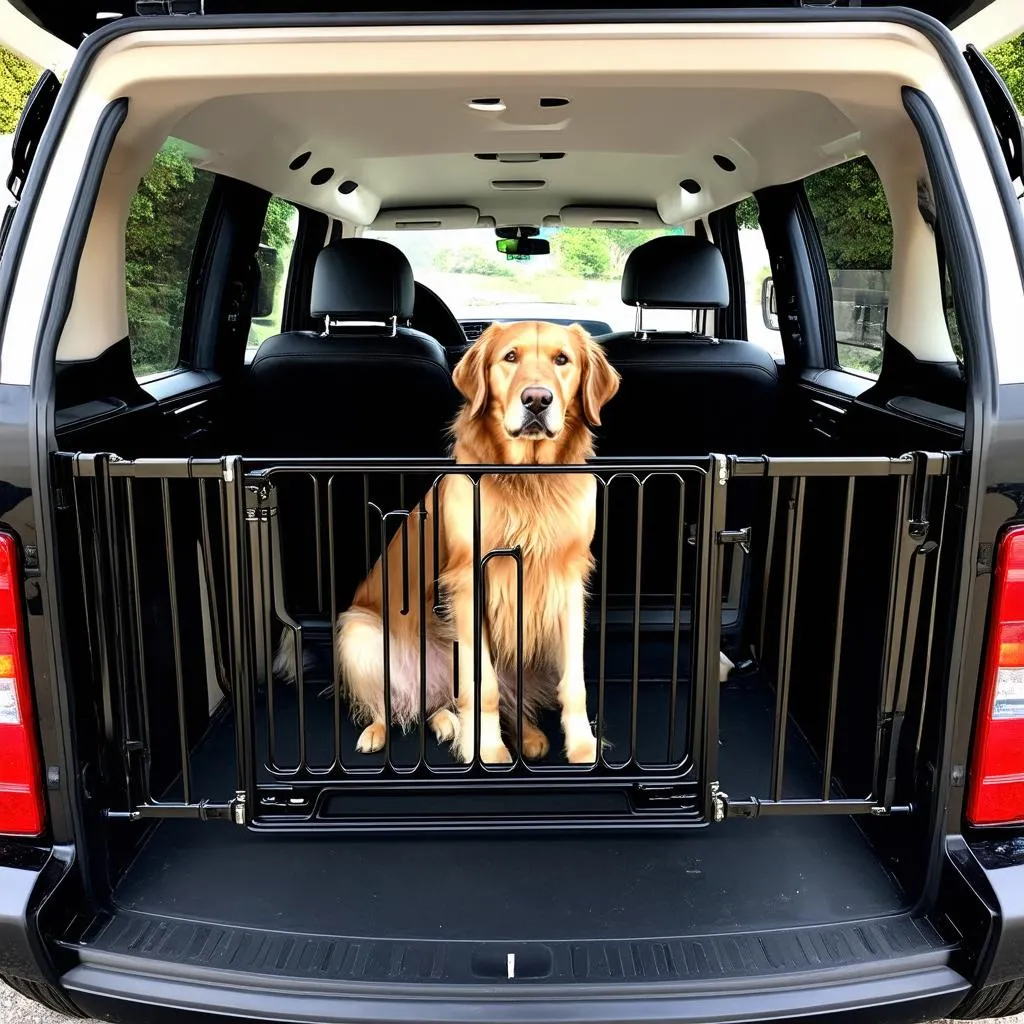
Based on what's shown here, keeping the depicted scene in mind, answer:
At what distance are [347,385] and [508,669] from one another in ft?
4.03

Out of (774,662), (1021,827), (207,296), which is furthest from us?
(207,296)

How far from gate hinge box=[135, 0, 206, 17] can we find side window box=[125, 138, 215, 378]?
1.25 m

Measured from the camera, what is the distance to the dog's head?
106 inches

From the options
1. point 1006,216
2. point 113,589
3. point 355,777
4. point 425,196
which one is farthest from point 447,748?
point 425,196

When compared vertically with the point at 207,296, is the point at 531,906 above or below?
below

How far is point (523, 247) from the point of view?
Answer: 18.1ft

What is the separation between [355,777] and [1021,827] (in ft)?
4.97

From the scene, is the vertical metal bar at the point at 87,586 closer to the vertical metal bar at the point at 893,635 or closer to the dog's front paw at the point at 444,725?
the dog's front paw at the point at 444,725

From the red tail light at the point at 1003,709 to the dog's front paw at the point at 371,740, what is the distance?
1688mm

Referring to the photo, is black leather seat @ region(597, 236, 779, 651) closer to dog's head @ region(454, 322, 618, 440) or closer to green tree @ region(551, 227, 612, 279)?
dog's head @ region(454, 322, 618, 440)

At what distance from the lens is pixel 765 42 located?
1727mm

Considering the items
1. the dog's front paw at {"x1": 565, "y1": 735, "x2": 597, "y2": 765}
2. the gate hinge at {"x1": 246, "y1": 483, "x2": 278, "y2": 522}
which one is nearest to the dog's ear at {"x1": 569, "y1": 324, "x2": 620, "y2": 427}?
the dog's front paw at {"x1": 565, "y1": 735, "x2": 597, "y2": 765}

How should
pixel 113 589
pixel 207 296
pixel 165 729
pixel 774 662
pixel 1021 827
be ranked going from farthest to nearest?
pixel 207 296 → pixel 774 662 → pixel 165 729 → pixel 113 589 → pixel 1021 827

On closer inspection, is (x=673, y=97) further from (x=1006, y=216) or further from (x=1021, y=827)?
(x=1021, y=827)
